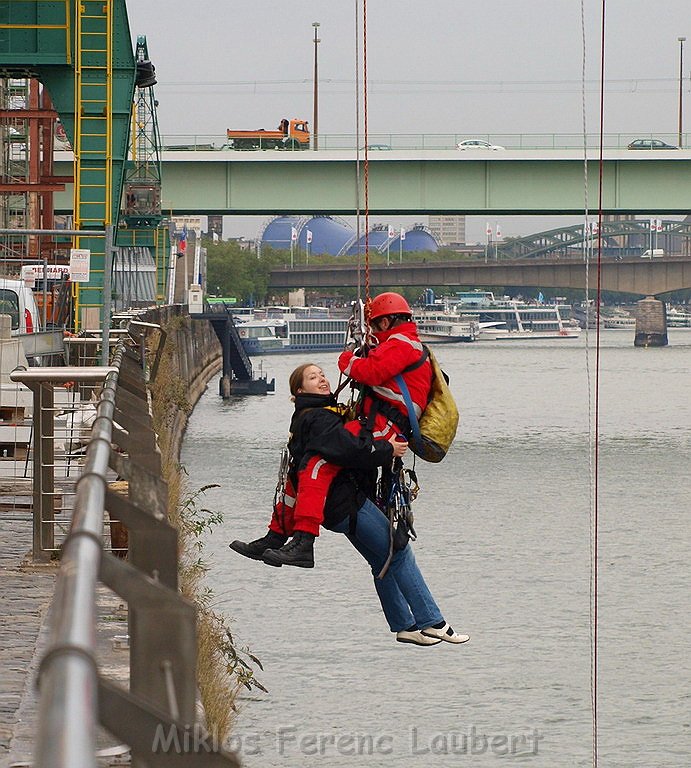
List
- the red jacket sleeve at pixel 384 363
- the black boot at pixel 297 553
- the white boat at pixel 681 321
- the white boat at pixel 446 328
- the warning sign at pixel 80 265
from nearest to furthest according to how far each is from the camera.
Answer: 1. the red jacket sleeve at pixel 384 363
2. the black boot at pixel 297 553
3. the warning sign at pixel 80 265
4. the white boat at pixel 446 328
5. the white boat at pixel 681 321

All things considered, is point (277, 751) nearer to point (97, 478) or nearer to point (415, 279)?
point (97, 478)

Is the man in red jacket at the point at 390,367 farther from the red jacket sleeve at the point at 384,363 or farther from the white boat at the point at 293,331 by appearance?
the white boat at the point at 293,331

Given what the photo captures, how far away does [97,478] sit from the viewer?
379 cm

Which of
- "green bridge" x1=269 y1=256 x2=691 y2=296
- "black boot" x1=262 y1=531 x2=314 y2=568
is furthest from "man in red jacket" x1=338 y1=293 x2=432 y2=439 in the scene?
"green bridge" x1=269 y1=256 x2=691 y2=296

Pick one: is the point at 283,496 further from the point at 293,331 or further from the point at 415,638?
the point at 293,331

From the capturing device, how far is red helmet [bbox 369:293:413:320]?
23.9 feet

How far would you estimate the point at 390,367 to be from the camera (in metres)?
6.99

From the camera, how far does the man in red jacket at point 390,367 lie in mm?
7004

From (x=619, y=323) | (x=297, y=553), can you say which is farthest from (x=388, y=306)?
(x=619, y=323)

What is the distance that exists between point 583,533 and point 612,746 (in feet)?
43.4

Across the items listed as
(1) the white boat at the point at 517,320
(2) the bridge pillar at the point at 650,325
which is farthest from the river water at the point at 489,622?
(1) the white boat at the point at 517,320

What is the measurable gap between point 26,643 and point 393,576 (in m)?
2.47

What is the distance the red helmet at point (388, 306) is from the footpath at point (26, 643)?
6.81ft

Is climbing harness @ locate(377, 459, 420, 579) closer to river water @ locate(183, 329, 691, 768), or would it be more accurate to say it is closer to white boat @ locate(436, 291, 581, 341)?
river water @ locate(183, 329, 691, 768)
